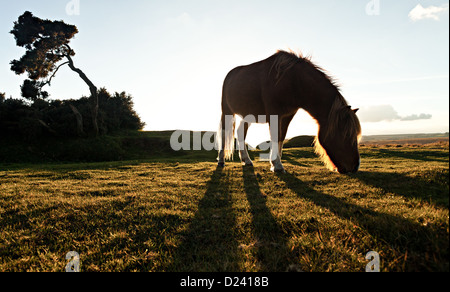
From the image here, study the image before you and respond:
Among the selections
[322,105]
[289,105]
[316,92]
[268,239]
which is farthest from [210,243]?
[289,105]

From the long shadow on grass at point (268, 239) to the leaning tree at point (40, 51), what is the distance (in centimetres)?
2158

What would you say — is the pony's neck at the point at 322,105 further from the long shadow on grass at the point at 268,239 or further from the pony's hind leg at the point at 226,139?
the pony's hind leg at the point at 226,139

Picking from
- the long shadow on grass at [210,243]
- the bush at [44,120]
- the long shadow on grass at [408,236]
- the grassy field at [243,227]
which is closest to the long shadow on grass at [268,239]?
the grassy field at [243,227]

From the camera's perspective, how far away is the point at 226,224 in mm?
3090

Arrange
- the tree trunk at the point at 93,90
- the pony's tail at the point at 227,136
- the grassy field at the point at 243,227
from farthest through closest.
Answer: the tree trunk at the point at 93,90
the pony's tail at the point at 227,136
the grassy field at the point at 243,227

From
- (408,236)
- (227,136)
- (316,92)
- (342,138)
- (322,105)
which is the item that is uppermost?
(316,92)

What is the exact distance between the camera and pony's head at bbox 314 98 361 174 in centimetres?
380

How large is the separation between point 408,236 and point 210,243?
1.95 meters

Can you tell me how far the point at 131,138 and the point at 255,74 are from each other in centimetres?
1795

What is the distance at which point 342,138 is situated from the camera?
3.84m

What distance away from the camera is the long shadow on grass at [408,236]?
1.21m

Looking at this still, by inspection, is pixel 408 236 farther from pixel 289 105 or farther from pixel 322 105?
pixel 289 105

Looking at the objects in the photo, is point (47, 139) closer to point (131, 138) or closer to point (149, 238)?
point (131, 138)
